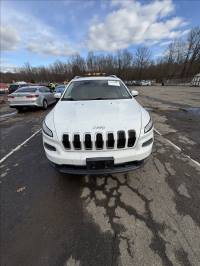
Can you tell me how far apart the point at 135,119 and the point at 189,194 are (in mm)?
1490

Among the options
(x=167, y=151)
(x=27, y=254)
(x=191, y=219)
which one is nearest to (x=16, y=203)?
(x=27, y=254)

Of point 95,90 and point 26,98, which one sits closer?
point 95,90

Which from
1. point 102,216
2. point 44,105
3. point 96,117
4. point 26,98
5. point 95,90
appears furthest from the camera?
point 44,105

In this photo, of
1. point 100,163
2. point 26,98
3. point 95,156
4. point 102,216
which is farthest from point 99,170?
point 26,98

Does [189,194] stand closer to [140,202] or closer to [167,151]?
[140,202]

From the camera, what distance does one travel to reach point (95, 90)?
421 centimetres

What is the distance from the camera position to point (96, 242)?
A: 6.79 feet

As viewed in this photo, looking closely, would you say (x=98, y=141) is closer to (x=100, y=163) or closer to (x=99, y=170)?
(x=100, y=163)

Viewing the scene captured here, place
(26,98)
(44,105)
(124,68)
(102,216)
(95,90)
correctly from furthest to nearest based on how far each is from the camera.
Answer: (124,68) < (44,105) < (26,98) < (95,90) < (102,216)

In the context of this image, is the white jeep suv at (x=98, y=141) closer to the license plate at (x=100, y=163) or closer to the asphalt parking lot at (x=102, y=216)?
the license plate at (x=100, y=163)

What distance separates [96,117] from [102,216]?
1.46 m

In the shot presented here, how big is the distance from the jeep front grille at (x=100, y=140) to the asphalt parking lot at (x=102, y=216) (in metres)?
0.90

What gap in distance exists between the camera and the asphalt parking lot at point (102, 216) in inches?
76.0

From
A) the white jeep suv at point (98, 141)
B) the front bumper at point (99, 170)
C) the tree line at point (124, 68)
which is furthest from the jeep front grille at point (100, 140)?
the tree line at point (124, 68)
